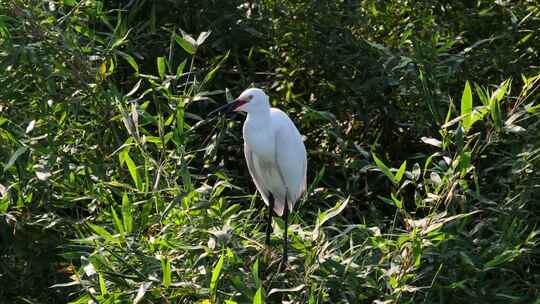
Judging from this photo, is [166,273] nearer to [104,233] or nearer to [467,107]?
[104,233]

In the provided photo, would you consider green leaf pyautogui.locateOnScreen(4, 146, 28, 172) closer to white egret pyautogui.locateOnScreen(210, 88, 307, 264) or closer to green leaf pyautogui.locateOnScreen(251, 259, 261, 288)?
white egret pyautogui.locateOnScreen(210, 88, 307, 264)

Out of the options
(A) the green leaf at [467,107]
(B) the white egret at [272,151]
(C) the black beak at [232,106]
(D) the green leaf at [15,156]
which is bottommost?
(B) the white egret at [272,151]

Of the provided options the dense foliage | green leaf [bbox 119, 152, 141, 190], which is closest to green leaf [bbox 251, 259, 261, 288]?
the dense foliage

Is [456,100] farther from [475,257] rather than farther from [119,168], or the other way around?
[119,168]

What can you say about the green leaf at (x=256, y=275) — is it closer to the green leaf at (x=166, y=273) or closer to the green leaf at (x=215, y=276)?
the green leaf at (x=215, y=276)

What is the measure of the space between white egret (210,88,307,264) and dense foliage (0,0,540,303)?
0.08 meters

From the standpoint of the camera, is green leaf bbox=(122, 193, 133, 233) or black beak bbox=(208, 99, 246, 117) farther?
black beak bbox=(208, 99, 246, 117)

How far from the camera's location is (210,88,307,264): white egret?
349 cm

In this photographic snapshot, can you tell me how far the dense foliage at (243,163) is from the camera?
2.98 meters

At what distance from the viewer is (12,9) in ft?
11.1

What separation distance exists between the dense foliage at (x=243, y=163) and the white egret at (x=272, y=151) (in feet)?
0.25

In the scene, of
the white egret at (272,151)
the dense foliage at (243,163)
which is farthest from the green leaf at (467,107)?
the white egret at (272,151)

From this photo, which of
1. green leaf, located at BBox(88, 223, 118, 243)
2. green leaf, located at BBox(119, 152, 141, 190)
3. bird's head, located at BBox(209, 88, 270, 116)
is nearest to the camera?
green leaf, located at BBox(88, 223, 118, 243)

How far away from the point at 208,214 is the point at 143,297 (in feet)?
1.06
